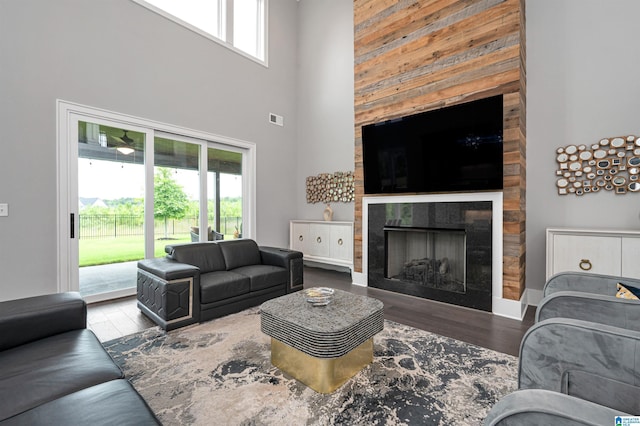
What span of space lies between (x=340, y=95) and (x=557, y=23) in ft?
10.3

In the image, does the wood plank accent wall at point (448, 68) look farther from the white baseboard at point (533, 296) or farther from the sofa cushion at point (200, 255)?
the sofa cushion at point (200, 255)

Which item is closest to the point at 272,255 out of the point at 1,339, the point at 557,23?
the point at 1,339

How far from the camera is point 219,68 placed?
4750 millimetres

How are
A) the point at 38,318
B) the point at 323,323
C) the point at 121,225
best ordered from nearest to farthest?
the point at 38,318, the point at 323,323, the point at 121,225

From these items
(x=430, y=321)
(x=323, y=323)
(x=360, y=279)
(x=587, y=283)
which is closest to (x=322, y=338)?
(x=323, y=323)

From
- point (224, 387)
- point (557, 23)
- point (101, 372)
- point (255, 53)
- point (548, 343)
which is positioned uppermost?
point (255, 53)

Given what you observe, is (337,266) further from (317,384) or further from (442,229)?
(317,384)

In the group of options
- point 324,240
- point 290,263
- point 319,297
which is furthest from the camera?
point 324,240

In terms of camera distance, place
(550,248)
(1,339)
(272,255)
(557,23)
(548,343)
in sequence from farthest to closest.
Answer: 1. (272,255)
2. (557,23)
3. (550,248)
4. (1,339)
5. (548,343)

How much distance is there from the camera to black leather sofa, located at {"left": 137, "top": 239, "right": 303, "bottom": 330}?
8.70 ft

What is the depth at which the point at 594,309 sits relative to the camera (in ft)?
5.22

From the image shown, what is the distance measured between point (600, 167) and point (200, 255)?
180 inches

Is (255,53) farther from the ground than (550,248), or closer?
farther from the ground

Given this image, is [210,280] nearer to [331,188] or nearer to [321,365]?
[321,365]
